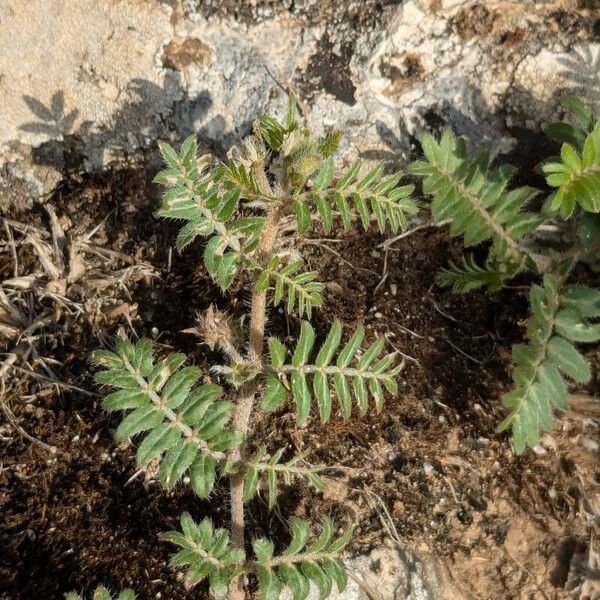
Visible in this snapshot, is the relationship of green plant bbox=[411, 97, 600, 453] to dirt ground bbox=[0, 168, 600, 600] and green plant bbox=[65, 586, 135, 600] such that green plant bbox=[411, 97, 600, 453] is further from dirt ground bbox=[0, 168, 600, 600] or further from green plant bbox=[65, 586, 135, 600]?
green plant bbox=[65, 586, 135, 600]

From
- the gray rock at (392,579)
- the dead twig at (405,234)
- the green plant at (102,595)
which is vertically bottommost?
the gray rock at (392,579)

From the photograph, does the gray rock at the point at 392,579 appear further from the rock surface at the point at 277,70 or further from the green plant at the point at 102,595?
the rock surface at the point at 277,70

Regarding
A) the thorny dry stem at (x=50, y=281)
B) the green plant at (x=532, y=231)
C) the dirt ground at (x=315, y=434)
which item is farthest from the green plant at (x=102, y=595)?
the green plant at (x=532, y=231)

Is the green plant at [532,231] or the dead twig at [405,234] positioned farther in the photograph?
the dead twig at [405,234]

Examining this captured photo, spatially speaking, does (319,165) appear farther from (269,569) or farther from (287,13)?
(269,569)

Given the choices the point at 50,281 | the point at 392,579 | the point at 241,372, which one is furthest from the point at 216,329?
the point at 392,579

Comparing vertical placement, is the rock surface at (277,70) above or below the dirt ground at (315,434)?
above

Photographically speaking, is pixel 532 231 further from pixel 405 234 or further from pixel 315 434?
pixel 315 434
